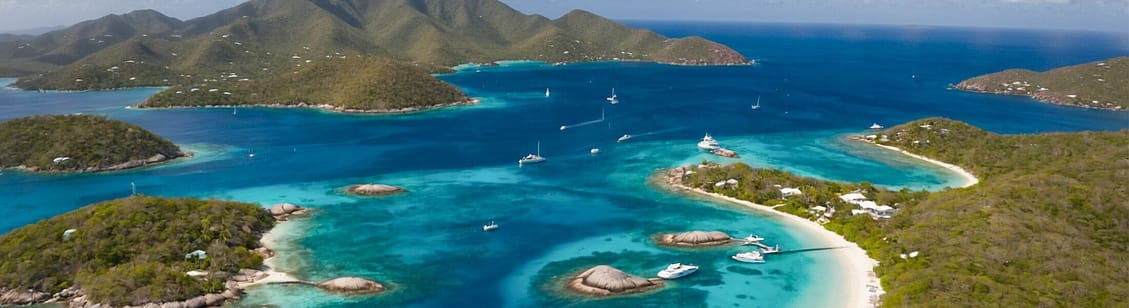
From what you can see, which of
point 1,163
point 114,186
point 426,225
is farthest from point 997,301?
point 1,163

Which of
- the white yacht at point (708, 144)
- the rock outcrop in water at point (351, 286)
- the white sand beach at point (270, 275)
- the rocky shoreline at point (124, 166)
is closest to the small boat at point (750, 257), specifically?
the rock outcrop in water at point (351, 286)

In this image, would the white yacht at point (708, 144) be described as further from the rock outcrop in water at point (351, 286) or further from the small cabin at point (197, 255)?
the small cabin at point (197, 255)

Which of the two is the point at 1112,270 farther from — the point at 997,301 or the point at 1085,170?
the point at 1085,170

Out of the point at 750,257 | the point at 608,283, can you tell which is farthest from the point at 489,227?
the point at 750,257

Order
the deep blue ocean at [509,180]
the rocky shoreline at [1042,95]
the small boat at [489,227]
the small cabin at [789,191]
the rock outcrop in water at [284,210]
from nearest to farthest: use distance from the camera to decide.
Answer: the deep blue ocean at [509,180] < the small boat at [489,227] < the rock outcrop in water at [284,210] < the small cabin at [789,191] < the rocky shoreline at [1042,95]

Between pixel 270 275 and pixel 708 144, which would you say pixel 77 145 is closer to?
pixel 270 275

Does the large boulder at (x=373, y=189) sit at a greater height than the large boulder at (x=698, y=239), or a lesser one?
greater

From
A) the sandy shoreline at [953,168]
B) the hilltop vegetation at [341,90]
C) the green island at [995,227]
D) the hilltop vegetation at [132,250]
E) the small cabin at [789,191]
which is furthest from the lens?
the hilltop vegetation at [341,90]
